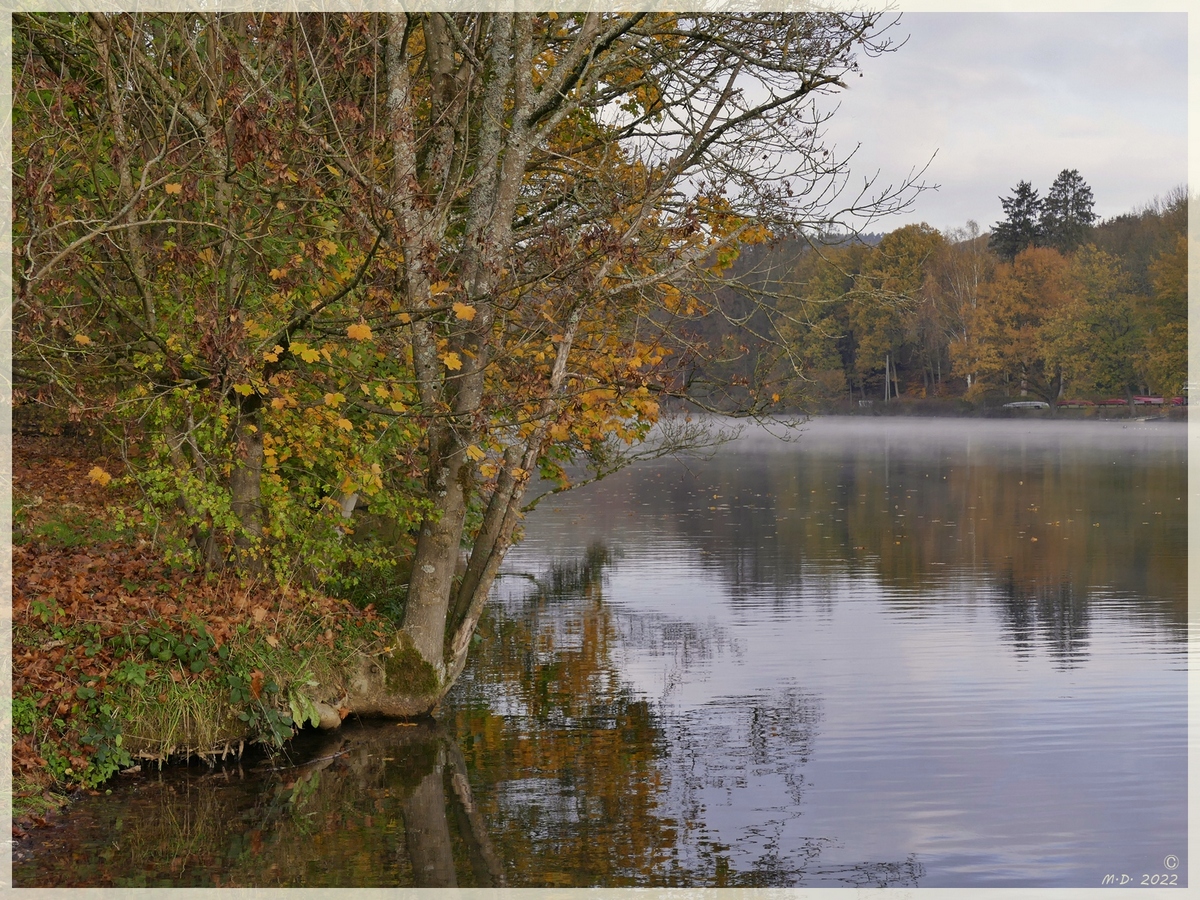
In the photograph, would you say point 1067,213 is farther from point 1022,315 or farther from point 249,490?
point 249,490

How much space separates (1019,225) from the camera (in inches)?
3760

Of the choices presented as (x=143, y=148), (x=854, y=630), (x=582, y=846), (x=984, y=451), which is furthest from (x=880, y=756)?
(x=984, y=451)

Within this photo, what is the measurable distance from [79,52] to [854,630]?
36.3 ft

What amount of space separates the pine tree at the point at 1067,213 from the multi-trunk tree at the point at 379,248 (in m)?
89.2

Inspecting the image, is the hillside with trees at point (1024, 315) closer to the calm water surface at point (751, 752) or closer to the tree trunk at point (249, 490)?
the calm water surface at point (751, 752)

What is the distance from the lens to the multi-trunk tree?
960 centimetres

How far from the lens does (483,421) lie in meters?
10.3

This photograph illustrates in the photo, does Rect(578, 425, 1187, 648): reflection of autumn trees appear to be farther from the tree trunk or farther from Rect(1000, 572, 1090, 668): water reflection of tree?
the tree trunk

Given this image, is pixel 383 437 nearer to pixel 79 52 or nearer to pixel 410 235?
pixel 410 235

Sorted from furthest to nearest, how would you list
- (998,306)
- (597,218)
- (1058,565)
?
(998,306) < (1058,565) < (597,218)

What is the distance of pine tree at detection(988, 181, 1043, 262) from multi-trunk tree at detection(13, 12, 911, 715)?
87773 mm

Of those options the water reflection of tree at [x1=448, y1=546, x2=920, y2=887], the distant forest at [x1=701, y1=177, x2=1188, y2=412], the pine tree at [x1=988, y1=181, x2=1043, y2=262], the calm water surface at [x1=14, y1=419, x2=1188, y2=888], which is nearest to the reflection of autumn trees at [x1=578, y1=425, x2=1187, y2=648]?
the calm water surface at [x1=14, y1=419, x2=1188, y2=888]

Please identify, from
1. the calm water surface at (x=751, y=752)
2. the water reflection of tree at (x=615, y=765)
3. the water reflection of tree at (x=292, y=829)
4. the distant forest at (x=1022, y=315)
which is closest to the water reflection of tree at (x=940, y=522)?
the calm water surface at (x=751, y=752)

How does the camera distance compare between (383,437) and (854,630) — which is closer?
(383,437)
